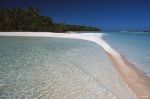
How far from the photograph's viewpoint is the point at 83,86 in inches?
205

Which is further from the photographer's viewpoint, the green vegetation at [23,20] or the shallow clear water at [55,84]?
the green vegetation at [23,20]

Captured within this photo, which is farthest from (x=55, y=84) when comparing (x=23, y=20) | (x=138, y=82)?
(x=23, y=20)

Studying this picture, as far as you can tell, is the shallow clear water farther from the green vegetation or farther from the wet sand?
the green vegetation

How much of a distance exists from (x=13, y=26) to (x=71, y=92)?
108ft

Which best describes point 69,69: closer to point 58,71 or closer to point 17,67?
point 58,71

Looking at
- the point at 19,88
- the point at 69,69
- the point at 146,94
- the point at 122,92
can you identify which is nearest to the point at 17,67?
the point at 69,69

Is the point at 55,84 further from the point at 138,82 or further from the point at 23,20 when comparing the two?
the point at 23,20

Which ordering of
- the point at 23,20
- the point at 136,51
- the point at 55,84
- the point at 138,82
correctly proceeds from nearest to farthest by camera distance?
the point at 55,84
the point at 138,82
the point at 136,51
the point at 23,20

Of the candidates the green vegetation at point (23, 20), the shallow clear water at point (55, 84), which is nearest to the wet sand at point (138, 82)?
the shallow clear water at point (55, 84)

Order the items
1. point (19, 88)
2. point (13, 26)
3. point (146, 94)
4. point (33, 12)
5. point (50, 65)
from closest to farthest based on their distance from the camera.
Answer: point (19, 88) → point (146, 94) → point (50, 65) → point (13, 26) → point (33, 12)

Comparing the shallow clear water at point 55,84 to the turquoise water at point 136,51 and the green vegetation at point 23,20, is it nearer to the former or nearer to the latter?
the turquoise water at point 136,51

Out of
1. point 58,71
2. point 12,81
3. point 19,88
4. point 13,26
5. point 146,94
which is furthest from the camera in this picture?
point 13,26

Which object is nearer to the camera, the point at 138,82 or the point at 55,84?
the point at 55,84

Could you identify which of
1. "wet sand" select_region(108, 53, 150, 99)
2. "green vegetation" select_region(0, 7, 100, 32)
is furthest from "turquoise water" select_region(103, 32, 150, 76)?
"green vegetation" select_region(0, 7, 100, 32)
